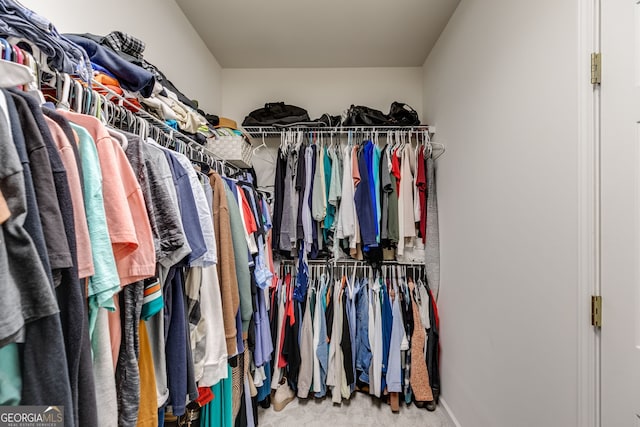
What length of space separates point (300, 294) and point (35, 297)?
1.79 meters

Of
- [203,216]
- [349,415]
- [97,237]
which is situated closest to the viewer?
[97,237]

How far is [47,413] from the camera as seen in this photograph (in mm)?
517

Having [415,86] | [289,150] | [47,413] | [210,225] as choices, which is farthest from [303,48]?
[47,413]

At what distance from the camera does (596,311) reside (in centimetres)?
89

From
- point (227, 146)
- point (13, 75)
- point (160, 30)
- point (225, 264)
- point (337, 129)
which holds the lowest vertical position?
point (225, 264)

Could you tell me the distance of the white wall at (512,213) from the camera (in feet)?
3.25

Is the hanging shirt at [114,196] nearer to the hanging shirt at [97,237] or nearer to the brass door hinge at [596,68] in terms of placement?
the hanging shirt at [97,237]

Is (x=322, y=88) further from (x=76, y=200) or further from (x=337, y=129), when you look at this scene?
(x=76, y=200)

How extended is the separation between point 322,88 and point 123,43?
170cm

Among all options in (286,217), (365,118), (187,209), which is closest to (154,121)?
(187,209)

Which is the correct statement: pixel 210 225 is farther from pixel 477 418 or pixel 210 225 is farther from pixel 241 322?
pixel 477 418

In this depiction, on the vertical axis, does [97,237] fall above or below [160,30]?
below
